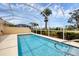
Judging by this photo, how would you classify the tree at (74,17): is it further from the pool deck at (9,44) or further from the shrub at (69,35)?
the pool deck at (9,44)

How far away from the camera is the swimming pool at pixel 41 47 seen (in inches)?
143

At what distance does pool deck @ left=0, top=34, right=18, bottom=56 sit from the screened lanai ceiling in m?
0.40

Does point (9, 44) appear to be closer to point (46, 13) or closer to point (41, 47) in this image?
point (41, 47)

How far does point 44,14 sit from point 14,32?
822 millimetres

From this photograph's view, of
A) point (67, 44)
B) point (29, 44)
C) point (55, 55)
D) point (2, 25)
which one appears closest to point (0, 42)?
point (2, 25)

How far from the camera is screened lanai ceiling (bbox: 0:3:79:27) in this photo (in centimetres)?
366

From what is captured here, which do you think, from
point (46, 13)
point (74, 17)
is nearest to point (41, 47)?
point (46, 13)

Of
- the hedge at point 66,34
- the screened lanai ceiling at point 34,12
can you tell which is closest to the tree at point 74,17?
the screened lanai ceiling at point 34,12

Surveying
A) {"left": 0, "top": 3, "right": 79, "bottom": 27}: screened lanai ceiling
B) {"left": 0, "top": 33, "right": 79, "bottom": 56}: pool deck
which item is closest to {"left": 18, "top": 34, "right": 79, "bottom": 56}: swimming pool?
{"left": 0, "top": 33, "right": 79, "bottom": 56}: pool deck

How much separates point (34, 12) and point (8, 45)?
968 millimetres

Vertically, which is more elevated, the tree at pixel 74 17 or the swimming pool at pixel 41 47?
the tree at pixel 74 17

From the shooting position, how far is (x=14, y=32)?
12.5ft

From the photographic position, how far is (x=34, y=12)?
3748 millimetres

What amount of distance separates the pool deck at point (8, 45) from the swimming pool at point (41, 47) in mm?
114
